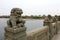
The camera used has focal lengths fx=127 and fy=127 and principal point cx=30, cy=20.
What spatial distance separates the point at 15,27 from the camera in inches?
101

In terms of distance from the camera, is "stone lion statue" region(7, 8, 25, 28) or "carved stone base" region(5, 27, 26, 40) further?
"stone lion statue" region(7, 8, 25, 28)

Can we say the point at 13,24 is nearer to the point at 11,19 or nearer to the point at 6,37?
the point at 11,19

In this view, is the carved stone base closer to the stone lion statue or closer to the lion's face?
the stone lion statue

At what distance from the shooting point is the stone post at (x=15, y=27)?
8.32ft

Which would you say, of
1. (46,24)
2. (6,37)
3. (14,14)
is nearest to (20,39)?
(6,37)

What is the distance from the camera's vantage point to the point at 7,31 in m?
2.71

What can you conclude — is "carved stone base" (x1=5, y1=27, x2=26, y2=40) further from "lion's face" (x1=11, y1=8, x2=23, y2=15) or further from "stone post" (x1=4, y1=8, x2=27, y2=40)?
"lion's face" (x1=11, y1=8, x2=23, y2=15)

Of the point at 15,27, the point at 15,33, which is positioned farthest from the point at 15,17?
the point at 15,33

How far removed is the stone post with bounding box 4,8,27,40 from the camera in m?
2.54

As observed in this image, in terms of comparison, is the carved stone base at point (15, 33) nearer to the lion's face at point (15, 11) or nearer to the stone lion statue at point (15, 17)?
the stone lion statue at point (15, 17)

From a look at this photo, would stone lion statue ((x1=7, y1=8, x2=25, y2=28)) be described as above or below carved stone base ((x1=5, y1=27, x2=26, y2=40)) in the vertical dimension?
above

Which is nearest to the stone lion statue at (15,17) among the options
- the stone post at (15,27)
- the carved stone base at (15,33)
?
the stone post at (15,27)

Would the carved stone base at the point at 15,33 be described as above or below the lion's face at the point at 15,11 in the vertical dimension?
below

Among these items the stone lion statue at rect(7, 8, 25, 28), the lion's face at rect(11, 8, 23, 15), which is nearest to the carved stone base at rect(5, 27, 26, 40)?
the stone lion statue at rect(7, 8, 25, 28)
